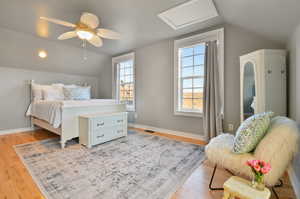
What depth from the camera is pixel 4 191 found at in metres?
1.34

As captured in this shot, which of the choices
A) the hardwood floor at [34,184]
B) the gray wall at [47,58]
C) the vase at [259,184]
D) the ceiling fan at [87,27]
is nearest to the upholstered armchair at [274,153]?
the vase at [259,184]

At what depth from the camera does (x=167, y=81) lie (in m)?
3.36

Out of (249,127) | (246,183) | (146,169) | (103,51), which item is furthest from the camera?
(103,51)

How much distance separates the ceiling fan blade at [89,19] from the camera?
6.33 ft

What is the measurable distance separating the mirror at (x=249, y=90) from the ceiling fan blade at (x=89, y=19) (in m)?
2.40

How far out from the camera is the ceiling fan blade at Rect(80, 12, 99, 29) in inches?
76.0

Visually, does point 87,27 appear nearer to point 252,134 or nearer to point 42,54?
point 42,54

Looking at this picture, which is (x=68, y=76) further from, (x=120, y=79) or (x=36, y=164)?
(x=36, y=164)

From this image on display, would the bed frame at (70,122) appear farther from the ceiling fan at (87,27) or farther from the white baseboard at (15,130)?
the ceiling fan at (87,27)

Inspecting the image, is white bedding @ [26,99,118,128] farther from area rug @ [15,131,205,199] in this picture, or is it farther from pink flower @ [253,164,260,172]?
pink flower @ [253,164,260,172]

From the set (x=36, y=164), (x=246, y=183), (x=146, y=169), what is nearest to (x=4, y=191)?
(x=36, y=164)

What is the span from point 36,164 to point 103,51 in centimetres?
332

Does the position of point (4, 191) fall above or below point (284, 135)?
below

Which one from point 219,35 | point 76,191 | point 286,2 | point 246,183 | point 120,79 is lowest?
point 76,191
